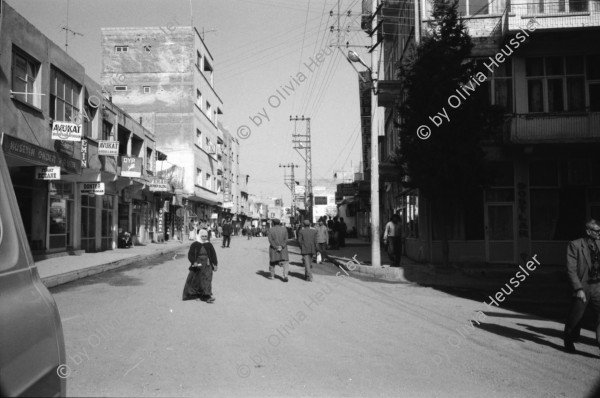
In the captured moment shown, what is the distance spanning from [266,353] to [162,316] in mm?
3096

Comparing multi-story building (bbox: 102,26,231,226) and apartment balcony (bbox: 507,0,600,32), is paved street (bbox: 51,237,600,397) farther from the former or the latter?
multi-story building (bbox: 102,26,231,226)

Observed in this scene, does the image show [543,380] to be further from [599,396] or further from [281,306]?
[281,306]

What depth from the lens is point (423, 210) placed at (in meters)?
18.8

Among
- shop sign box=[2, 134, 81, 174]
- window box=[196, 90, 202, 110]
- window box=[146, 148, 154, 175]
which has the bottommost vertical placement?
shop sign box=[2, 134, 81, 174]

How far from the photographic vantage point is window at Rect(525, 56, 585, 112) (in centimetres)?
1791

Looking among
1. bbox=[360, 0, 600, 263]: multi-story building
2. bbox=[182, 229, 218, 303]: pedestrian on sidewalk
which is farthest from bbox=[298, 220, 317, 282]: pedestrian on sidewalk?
bbox=[360, 0, 600, 263]: multi-story building

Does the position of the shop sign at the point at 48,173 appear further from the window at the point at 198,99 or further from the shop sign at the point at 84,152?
the window at the point at 198,99

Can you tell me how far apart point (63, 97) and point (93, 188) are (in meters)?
4.04

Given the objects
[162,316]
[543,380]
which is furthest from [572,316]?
[162,316]

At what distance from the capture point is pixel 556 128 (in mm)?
17016

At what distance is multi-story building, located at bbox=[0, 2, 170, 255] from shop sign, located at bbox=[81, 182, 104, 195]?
4 centimetres

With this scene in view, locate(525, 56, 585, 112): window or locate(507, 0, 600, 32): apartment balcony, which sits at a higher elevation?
locate(507, 0, 600, 32): apartment balcony

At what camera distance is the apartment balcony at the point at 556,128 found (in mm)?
16812

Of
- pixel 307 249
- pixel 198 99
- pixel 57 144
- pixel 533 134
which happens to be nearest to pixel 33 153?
pixel 57 144
